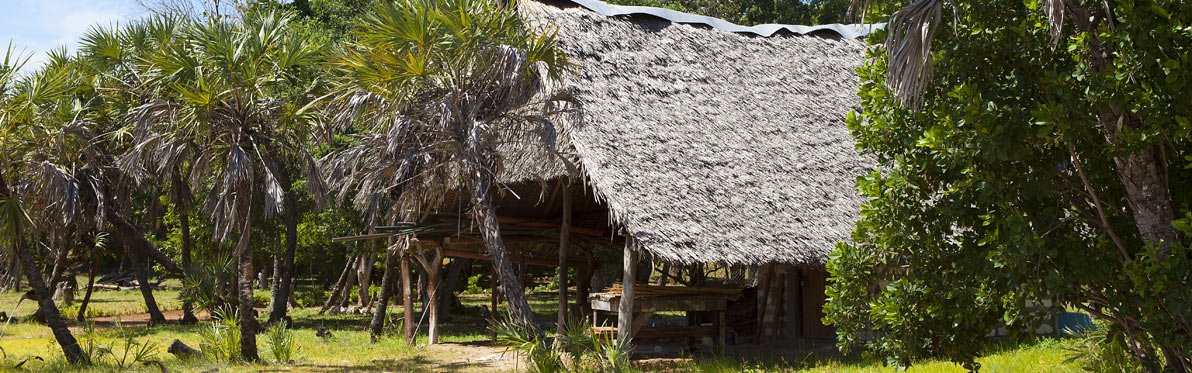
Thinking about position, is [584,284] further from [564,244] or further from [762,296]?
[762,296]

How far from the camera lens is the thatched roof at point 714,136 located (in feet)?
33.8

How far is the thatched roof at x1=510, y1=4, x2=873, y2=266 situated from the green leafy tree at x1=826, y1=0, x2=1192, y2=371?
3.91 metres

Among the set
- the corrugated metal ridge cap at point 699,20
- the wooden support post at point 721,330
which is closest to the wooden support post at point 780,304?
the wooden support post at point 721,330

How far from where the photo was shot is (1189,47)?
4.55 m

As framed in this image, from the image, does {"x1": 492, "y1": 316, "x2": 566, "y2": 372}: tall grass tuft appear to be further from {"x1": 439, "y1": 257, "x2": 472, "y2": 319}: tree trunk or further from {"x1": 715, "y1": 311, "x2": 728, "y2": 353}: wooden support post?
{"x1": 439, "y1": 257, "x2": 472, "y2": 319}: tree trunk

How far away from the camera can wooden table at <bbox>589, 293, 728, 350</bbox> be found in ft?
35.4

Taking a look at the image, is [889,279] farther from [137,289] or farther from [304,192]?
[137,289]

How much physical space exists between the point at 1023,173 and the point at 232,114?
29.1 feet

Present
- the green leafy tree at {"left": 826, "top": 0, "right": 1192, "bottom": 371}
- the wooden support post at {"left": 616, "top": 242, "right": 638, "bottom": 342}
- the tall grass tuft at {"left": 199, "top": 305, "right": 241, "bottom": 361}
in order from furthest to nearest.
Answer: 1. the tall grass tuft at {"left": 199, "top": 305, "right": 241, "bottom": 361}
2. the wooden support post at {"left": 616, "top": 242, "right": 638, "bottom": 342}
3. the green leafy tree at {"left": 826, "top": 0, "right": 1192, "bottom": 371}

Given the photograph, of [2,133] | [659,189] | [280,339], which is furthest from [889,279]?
[2,133]

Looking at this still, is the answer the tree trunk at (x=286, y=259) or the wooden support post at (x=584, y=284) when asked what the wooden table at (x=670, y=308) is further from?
the tree trunk at (x=286, y=259)

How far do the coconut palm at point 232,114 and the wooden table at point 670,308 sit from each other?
4.12 metres

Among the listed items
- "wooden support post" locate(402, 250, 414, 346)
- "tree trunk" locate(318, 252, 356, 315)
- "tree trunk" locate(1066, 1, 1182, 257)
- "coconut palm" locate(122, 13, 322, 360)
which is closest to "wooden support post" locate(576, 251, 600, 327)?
"wooden support post" locate(402, 250, 414, 346)

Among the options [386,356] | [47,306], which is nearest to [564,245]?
[386,356]
